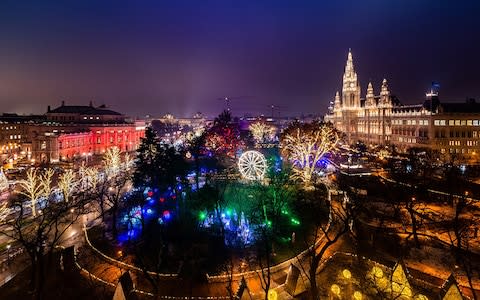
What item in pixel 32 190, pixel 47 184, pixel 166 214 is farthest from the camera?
pixel 47 184

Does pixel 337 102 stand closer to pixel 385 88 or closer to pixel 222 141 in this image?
pixel 385 88

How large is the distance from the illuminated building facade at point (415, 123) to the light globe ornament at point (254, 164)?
34818mm

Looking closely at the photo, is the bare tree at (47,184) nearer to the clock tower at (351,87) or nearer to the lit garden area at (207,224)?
the lit garden area at (207,224)

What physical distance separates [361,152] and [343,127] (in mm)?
53444

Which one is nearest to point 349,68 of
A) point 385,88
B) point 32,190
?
point 385,88

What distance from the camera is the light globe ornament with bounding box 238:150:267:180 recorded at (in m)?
38.2

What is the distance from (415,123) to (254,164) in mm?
60794

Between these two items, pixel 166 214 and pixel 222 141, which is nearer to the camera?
pixel 166 214

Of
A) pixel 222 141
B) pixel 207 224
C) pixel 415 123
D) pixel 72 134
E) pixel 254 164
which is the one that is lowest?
pixel 207 224

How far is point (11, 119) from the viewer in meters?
93.1

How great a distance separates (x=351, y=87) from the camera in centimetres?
11588

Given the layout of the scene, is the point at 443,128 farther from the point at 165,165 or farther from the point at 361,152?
the point at 165,165

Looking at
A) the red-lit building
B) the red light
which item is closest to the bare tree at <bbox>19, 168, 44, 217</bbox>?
the red light

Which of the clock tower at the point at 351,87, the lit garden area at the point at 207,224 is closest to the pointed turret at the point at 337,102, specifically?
the clock tower at the point at 351,87
